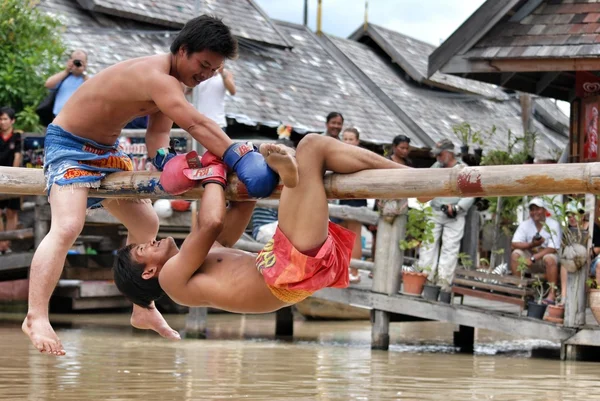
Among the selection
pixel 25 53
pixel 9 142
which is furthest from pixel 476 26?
pixel 25 53

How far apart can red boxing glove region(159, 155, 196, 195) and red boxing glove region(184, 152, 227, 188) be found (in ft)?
0.14

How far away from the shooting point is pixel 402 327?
14148 mm

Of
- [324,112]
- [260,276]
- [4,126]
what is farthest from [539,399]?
[324,112]

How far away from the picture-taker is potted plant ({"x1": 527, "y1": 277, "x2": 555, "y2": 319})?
10.1 m

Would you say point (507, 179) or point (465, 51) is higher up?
point (465, 51)

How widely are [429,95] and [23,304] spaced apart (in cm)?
1006

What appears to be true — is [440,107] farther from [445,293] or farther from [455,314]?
[455,314]

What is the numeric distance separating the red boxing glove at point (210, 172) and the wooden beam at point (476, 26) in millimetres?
6342

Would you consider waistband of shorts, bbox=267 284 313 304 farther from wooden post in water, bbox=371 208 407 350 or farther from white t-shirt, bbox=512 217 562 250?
white t-shirt, bbox=512 217 562 250

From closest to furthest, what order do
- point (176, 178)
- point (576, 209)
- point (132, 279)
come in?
point (176, 178) → point (132, 279) → point (576, 209)

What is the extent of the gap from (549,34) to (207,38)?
251 inches

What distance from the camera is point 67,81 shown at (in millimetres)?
11336

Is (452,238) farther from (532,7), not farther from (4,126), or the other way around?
(4,126)

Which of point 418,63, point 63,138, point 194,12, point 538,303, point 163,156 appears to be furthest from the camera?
point 418,63
